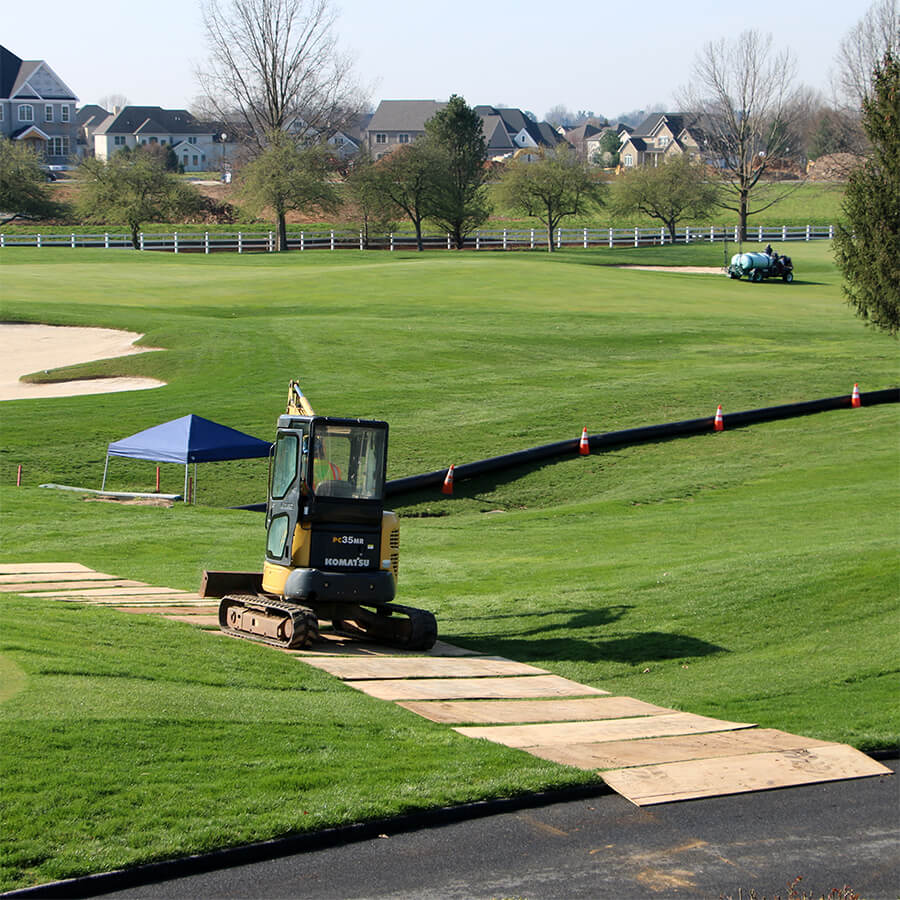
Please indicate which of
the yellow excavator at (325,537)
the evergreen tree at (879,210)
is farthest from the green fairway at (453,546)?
the evergreen tree at (879,210)

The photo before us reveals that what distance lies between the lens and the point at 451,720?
40.3 feet

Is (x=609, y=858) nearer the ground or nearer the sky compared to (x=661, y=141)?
nearer the ground

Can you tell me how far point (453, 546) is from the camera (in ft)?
74.3

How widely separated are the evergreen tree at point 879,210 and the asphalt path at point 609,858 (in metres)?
15.8

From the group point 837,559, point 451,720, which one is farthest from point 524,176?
point 451,720

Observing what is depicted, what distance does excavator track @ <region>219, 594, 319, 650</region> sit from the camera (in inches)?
575

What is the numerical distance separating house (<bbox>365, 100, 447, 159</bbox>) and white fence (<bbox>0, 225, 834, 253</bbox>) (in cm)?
9339

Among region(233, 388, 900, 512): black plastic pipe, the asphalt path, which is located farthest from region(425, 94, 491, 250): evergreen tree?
the asphalt path

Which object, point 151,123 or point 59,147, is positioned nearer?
point 59,147

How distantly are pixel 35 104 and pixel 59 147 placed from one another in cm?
622

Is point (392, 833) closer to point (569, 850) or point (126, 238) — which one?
point (569, 850)

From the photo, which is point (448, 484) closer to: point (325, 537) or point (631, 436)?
point (631, 436)

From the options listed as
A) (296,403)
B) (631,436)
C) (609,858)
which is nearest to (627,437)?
(631,436)

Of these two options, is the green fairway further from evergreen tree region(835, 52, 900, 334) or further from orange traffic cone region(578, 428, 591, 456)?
evergreen tree region(835, 52, 900, 334)
